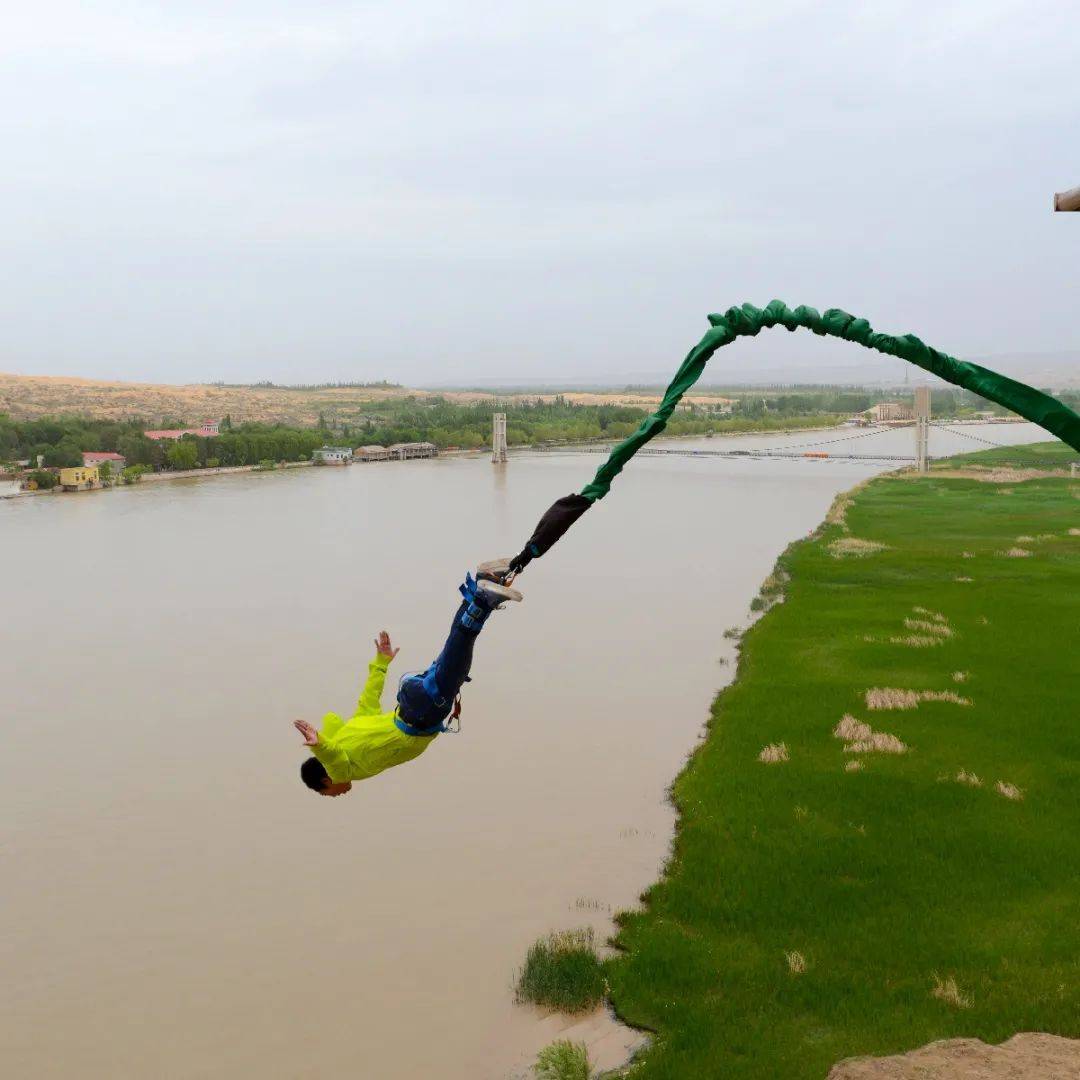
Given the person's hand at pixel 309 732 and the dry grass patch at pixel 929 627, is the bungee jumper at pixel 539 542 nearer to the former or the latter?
the person's hand at pixel 309 732

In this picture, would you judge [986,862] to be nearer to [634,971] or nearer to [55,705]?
[634,971]

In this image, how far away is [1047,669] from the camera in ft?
30.8

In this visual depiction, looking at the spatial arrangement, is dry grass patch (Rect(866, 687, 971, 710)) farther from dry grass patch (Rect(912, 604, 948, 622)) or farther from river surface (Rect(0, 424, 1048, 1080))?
dry grass patch (Rect(912, 604, 948, 622))

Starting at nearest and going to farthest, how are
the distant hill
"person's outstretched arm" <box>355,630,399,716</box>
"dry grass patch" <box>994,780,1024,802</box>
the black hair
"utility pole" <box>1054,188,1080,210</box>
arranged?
"utility pole" <box>1054,188,1080,210</box>
the black hair
"person's outstretched arm" <box>355,630,399,716</box>
"dry grass patch" <box>994,780,1024,802</box>
the distant hill

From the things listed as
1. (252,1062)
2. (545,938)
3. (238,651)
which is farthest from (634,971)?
(238,651)

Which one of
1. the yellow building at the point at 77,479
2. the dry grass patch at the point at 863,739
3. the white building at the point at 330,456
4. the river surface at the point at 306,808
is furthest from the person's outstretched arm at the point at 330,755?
the white building at the point at 330,456

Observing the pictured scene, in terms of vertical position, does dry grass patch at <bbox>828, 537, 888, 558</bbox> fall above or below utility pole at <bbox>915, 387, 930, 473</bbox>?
below

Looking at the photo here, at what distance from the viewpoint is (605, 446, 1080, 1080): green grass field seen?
4316mm

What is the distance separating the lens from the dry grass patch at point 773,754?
7441 mm

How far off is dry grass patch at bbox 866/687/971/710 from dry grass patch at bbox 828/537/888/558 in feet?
26.2

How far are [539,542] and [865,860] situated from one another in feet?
11.6

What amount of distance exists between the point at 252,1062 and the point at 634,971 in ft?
5.72

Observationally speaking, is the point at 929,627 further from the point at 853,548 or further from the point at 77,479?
the point at 77,479

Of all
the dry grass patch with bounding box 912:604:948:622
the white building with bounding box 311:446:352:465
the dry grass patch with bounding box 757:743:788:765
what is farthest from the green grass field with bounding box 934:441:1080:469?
the dry grass patch with bounding box 757:743:788:765
